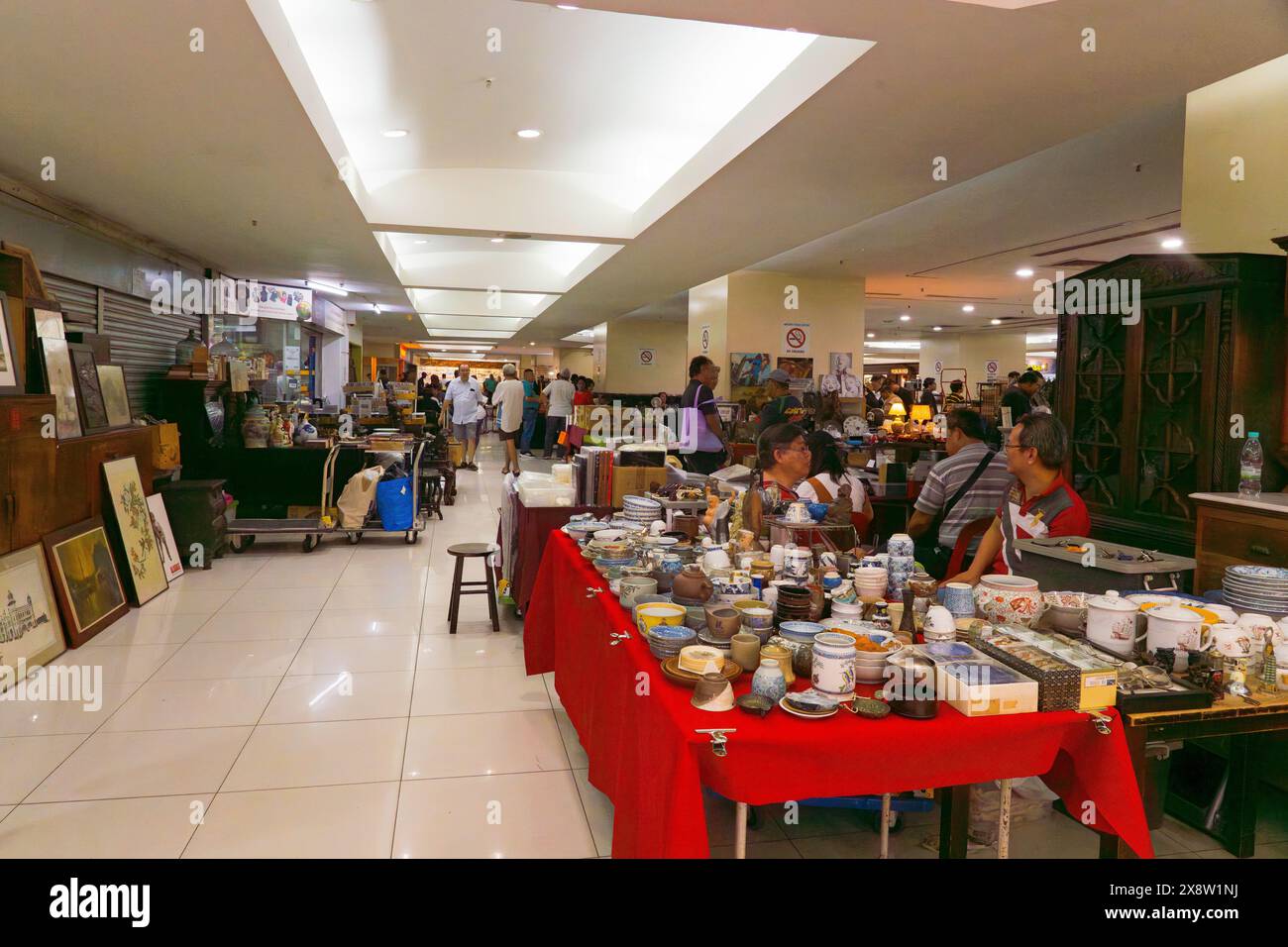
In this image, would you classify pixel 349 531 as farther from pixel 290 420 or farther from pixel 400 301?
pixel 400 301

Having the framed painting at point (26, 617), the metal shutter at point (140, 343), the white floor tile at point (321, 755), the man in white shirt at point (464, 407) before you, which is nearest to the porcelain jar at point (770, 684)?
the white floor tile at point (321, 755)

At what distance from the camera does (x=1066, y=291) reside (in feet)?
16.5

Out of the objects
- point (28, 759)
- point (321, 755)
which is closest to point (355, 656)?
point (321, 755)

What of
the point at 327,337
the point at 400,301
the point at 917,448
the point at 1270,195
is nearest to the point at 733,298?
the point at 917,448

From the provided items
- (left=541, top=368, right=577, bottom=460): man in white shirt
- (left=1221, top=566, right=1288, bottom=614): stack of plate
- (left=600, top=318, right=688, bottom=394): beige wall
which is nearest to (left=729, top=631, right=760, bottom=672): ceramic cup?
(left=1221, top=566, right=1288, bottom=614): stack of plate

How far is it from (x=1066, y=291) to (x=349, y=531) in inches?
252

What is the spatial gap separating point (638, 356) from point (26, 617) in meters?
15.4

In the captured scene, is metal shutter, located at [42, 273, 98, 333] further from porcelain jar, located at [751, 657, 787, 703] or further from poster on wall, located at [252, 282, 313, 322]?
porcelain jar, located at [751, 657, 787, 703]

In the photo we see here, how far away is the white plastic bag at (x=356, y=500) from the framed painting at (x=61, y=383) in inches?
105

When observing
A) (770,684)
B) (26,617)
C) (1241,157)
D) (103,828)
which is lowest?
(103,828)

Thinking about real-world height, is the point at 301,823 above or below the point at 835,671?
below

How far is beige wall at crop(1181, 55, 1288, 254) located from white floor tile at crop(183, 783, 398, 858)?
16.5ft

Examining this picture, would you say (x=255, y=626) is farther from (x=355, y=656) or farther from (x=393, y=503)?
(x=393, y=503)

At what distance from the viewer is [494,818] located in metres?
2.88
